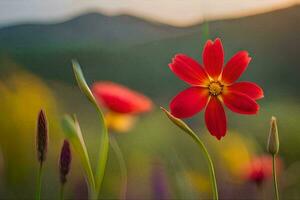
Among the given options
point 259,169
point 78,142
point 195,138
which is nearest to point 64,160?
point 78,142

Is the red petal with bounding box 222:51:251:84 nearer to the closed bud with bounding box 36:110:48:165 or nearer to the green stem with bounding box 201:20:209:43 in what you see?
the green stem with bounding box 201:20:209:43

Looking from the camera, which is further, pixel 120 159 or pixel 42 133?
pixel 120 159

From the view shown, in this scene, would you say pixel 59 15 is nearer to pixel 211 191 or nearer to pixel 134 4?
pixel 134 4

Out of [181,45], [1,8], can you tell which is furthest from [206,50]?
[1,8]

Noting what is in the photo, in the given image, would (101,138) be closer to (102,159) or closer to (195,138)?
(102,159)

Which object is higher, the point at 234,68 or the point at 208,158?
the point at 234,68

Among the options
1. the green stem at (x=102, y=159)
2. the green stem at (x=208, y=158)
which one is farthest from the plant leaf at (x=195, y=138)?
the green stem at (x=102, y=159)

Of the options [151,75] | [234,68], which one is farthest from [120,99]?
[234,68]
